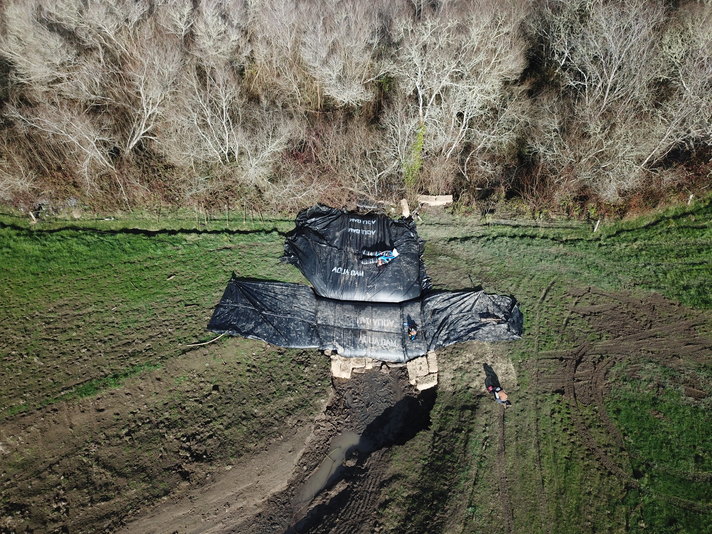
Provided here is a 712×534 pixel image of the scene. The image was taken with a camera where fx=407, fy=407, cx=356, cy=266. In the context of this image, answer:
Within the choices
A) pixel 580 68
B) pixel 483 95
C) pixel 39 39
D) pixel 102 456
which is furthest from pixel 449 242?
pixel 39 39

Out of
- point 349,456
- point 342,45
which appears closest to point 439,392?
point 349,456

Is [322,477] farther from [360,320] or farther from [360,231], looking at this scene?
[360,231]

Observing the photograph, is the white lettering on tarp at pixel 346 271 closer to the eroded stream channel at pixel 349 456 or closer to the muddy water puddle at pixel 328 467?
the eroded stream channel at pixel 349 456

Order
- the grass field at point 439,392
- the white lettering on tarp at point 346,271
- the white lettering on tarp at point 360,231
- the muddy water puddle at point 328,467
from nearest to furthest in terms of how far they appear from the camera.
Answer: the grass field at point 439,392
the muddy water puddle at point 328,467
the white lettering on tarp at point 346,271
the white lettering on tarp at point 360,231

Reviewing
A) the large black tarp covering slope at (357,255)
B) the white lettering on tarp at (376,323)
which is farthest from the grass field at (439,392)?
the white lettering on tarp at (376,323)

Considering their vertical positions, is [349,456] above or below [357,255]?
below

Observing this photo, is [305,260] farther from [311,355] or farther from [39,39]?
[39,39]
